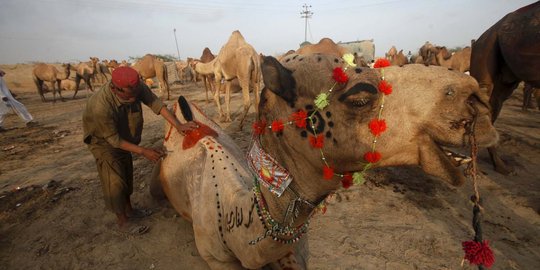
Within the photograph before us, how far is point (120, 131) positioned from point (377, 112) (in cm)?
334

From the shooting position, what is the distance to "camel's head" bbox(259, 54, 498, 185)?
3.49 ft

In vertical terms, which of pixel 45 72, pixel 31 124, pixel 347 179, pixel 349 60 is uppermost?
pixel 45 72

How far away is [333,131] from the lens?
130cm

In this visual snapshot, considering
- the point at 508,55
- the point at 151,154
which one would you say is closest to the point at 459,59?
the point at 508,55

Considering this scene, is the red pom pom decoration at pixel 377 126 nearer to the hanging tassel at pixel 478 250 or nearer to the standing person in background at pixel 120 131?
the hanging tassel at pixel 478 250

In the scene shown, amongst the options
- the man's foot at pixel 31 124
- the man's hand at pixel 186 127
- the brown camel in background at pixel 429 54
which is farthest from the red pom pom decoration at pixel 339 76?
the brown camel in background at pixel 429 54

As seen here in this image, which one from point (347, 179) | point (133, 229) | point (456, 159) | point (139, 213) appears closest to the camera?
point (456, 159)

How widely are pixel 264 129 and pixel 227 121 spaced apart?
794cm

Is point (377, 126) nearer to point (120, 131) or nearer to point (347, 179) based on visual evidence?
point (347, 179)

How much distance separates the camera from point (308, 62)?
1356 mm

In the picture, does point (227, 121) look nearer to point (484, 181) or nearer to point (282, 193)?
point (484, 181)

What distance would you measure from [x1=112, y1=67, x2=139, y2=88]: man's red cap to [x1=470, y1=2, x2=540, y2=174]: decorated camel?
5.35 metres

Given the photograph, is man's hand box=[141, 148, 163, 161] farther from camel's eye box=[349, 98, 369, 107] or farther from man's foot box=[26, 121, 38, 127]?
man's foot box=[26, 121, 38, 127]

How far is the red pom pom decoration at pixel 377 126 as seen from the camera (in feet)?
3.82
